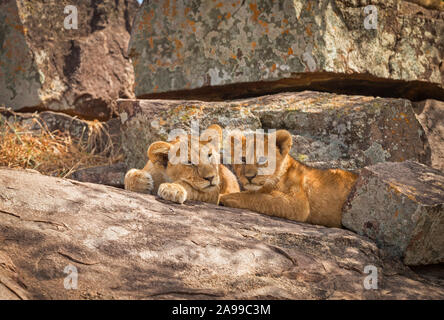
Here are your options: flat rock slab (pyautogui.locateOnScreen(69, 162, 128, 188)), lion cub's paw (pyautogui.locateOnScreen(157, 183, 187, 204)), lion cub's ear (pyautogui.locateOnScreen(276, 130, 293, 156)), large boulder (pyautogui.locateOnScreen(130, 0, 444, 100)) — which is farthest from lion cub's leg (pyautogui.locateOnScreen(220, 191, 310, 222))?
large boulder (pyautogui.locateOnScreen(130, 0, 444, 100))

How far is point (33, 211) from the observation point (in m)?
3.85

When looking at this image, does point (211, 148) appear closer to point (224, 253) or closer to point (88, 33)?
point (224, 253)

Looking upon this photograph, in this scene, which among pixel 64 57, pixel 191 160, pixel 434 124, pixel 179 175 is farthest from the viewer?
pixel 64 57

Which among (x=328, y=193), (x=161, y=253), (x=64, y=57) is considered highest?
(x=64, y=57)

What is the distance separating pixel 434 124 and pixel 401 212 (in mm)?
3355

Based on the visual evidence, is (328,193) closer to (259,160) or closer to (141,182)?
(259,160)

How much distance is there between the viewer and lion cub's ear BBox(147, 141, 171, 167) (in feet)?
16.2

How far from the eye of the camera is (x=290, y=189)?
5328 millimetres

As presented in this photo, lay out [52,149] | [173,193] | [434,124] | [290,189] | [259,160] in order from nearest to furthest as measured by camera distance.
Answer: [173,193] → [259,160] → [290,189] → [434,124] → [52,149]

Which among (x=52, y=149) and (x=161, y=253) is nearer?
(x=161, y=253)

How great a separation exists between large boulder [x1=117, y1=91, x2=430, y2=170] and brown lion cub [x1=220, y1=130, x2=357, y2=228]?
403 mm

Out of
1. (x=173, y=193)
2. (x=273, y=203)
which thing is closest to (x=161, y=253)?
(x=173, y=193)

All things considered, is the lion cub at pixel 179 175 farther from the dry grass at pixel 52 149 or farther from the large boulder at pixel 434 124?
the large boulder at pixel 434 124

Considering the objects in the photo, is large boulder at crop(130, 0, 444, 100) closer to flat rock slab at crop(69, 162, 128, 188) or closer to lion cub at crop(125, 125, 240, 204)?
flat rock slab at crop(69, 162, 128, 188)
